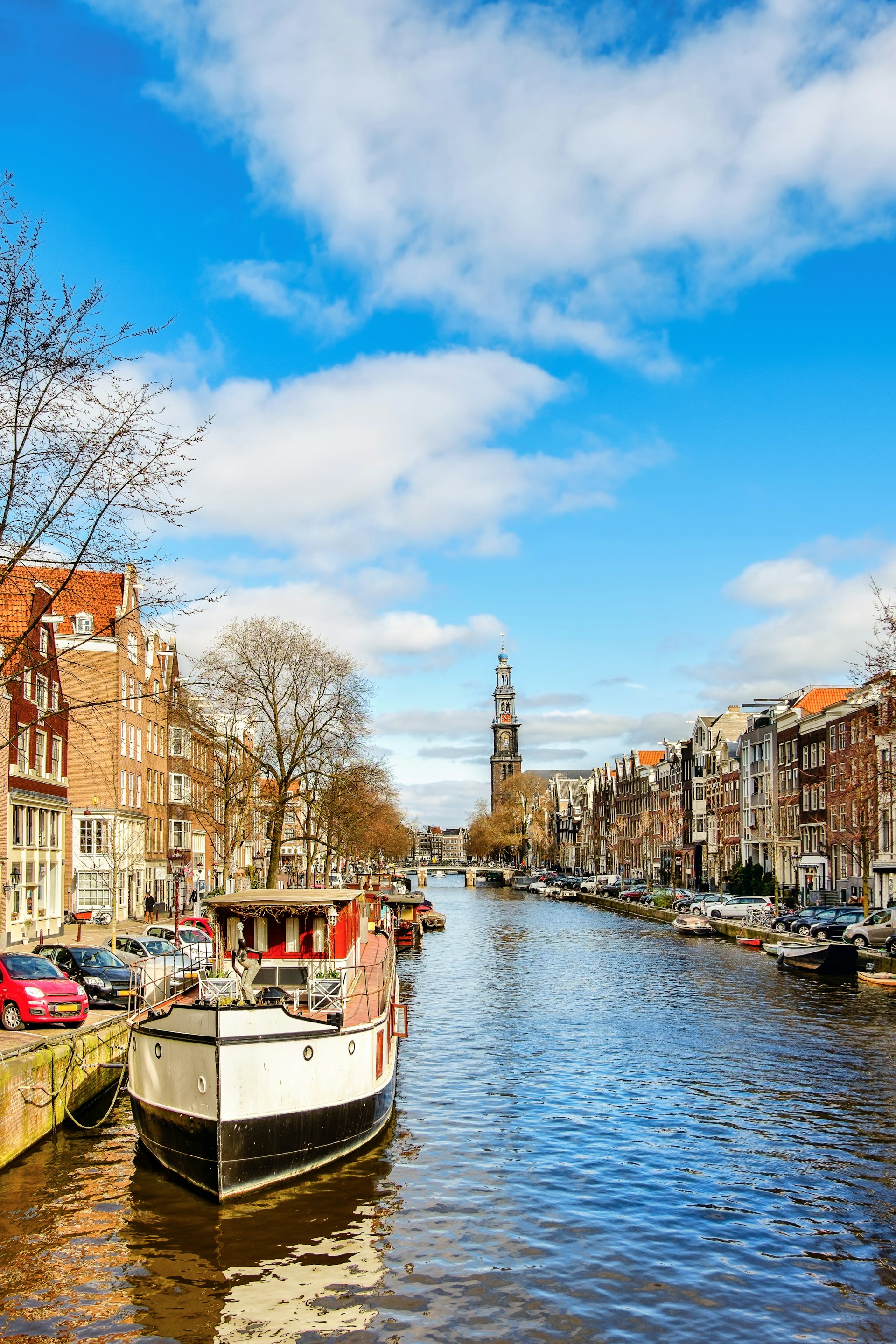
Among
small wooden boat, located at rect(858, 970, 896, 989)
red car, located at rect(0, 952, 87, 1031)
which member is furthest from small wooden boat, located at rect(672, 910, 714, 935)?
red car, located at rect(0, 952, 87, 1031)

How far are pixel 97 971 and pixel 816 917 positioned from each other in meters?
41.1

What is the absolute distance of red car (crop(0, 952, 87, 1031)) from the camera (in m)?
25.4

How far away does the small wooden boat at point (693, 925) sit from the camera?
72.3m

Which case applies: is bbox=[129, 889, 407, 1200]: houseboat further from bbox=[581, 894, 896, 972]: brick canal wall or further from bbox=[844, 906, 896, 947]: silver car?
bbox=[844, 906, 896, 947]: silver car

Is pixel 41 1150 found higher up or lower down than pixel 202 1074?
lower down

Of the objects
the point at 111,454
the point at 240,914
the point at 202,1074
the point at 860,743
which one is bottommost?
the point at 202,1074

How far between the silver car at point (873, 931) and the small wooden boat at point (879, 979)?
3372 mm

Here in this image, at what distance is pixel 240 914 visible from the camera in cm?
2527

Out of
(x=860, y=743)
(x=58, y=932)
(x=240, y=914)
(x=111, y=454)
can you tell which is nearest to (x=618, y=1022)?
(x=240, y=914)

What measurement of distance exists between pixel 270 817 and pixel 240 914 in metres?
43.8

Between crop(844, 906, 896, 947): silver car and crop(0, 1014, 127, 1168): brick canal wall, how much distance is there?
35.6 metres

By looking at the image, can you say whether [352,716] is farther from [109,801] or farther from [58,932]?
[58,932]

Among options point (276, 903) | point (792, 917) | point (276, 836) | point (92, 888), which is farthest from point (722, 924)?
point (276, 903)

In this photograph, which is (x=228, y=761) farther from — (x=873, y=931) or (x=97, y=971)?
(x=873, y=931)
